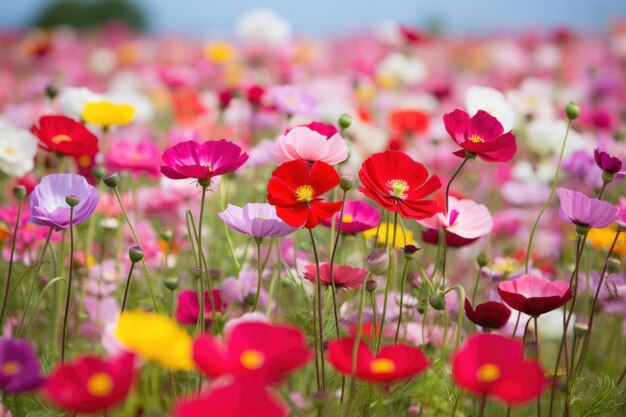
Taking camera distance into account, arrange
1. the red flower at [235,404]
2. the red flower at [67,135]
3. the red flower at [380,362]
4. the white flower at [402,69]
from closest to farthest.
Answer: the red flower at [235,404]
the red flower at [380,362]
the red flower at [67,135]
the white flower at [402,69]

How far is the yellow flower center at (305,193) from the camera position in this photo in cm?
71

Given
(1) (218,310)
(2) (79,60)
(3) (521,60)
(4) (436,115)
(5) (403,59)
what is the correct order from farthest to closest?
(2) (79,60), (3) (521,60), (4) (436,115), (5) (403,59), (1) (218,310)

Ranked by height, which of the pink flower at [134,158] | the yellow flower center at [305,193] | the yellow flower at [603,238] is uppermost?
the yellow flower center at [305,193]

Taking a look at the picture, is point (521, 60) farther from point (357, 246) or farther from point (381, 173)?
point (381, 173)

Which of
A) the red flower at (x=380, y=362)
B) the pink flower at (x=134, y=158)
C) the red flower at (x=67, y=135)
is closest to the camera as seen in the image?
the red flower at (x=380, y=362)

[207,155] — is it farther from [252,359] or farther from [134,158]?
[134,158]

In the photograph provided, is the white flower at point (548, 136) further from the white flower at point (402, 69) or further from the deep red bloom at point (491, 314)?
the deep red bloom at point (491, 314)

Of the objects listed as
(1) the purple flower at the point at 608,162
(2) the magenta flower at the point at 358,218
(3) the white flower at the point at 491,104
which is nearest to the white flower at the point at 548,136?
(3) the white flower at the point at 491,104

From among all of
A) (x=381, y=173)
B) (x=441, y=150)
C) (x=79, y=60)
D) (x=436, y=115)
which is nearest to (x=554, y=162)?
(x=441, y=150)

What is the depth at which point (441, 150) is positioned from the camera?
197cm

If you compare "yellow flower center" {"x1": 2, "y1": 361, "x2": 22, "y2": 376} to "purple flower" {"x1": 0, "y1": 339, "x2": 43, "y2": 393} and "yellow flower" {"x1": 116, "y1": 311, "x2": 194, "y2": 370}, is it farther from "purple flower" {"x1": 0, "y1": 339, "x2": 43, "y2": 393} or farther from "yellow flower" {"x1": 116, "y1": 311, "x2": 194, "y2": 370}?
"yellow flower" {"x1": 116, "y1": 311, "x2": 194, "y2": 370}

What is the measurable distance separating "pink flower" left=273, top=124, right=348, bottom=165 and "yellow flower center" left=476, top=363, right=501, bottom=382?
1.09 feet

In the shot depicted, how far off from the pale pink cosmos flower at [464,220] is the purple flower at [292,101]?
0.43m

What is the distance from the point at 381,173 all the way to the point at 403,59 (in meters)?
1.60
